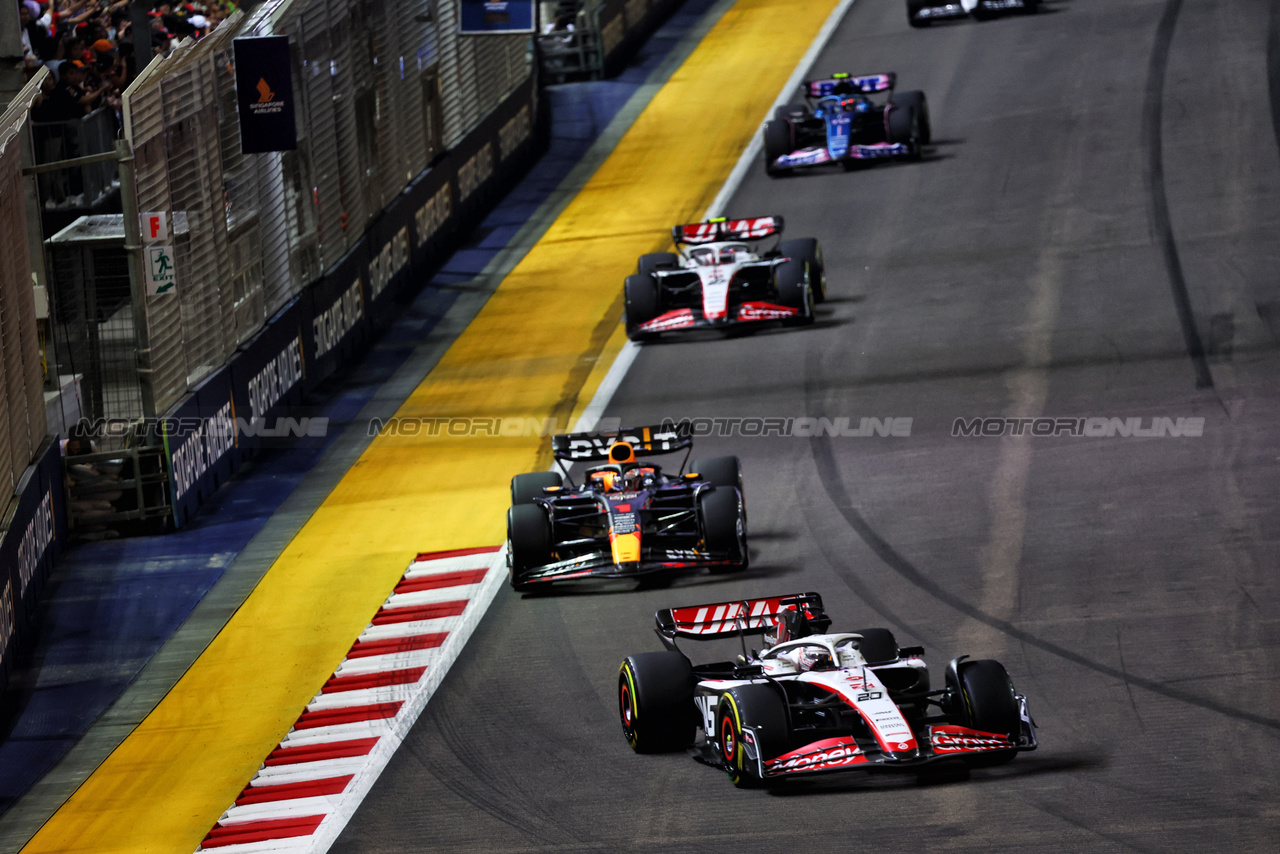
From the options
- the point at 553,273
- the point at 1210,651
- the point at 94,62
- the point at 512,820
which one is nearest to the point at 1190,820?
the point at 1210,651

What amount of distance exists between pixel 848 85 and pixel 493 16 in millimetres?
5805

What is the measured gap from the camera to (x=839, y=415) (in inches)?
778

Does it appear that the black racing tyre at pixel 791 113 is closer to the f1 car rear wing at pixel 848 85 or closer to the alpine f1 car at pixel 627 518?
the f1 car rear wing at pixel 848 85

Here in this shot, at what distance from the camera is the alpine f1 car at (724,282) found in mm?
22953

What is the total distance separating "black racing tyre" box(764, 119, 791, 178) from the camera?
99.8 ft

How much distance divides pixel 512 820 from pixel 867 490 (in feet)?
23.4

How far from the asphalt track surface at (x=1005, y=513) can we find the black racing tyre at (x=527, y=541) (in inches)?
10.7

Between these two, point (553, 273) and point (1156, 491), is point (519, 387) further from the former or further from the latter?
point (1156, 491)

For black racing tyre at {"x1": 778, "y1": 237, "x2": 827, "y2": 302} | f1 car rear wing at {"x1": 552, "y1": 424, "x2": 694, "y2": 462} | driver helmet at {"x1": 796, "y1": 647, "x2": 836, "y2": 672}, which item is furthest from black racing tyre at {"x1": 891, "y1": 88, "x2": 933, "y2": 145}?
driver helmet at {"x1": 796, "y1": 647, "x2": 836, "y2": 672}

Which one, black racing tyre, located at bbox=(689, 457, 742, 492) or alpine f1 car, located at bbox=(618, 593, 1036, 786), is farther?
black racing tyre, located at bbox=(689, 457, 742, 492)

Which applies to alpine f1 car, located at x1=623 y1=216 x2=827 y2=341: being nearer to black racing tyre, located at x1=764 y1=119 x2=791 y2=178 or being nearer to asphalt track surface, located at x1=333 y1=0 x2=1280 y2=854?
asphalt track surface, located at x1=333 y1=0 x2=1280 y2=854

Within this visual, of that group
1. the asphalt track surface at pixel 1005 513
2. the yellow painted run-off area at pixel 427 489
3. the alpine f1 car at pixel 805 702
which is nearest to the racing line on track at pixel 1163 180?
the asphalt track surface at pixel 1005 513
